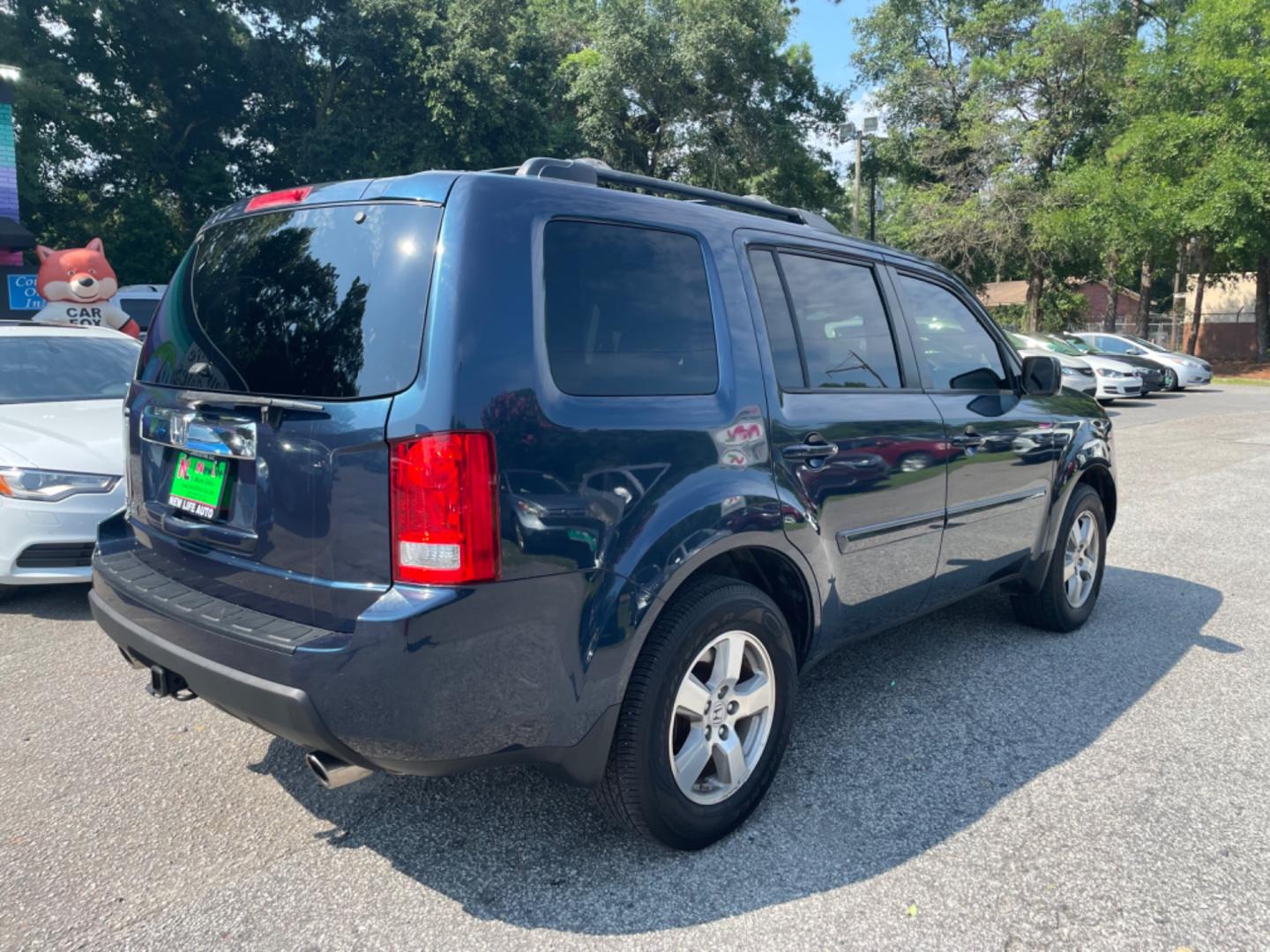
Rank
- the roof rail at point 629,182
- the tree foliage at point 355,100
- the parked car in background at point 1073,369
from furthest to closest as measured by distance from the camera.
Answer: the tree foliage at point 355,100 < the parked car in background at point 1073,369 < the roof rail at point 629,182

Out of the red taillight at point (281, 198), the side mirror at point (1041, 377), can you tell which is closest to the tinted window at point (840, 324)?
the side mirror at point (1041, 377)

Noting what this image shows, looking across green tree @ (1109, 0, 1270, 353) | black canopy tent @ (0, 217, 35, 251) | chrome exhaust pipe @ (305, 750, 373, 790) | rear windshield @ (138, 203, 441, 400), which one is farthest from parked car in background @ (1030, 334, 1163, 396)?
black canopy tent @ (0, 217, 35, 251)

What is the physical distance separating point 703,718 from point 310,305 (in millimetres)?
1598

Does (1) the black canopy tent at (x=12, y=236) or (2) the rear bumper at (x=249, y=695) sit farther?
(1) the black canopy tent at (x=12, y=236)

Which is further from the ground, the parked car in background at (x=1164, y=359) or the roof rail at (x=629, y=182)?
the roof rail at (x=629, y=182)

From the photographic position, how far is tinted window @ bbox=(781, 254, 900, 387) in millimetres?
3254

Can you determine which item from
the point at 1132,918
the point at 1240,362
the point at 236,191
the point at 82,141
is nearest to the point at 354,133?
the point at 236,191

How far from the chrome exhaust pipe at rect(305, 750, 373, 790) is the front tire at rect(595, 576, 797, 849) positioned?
26.6 inches

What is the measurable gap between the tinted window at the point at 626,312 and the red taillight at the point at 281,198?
0.77m

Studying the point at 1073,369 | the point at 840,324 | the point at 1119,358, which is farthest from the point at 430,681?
the point at 1119,358

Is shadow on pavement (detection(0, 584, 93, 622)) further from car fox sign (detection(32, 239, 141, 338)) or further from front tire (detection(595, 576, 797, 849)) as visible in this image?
car fox sign (detection(32, 239, 141, 338))

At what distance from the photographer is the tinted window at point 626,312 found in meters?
2.46

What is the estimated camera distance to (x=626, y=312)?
2658 millimetres

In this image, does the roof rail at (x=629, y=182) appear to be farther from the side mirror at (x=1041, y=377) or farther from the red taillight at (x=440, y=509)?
the side mirror at (x=1041, y=377)
